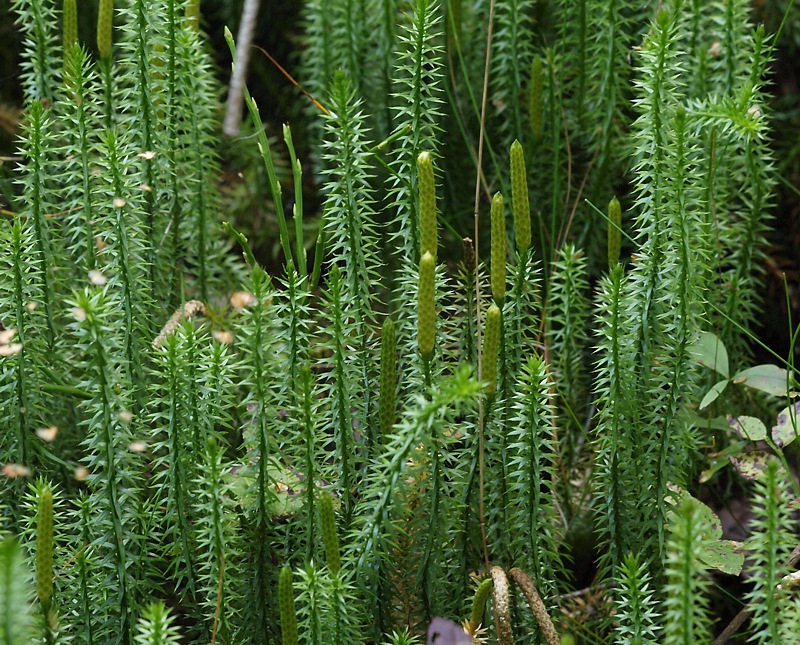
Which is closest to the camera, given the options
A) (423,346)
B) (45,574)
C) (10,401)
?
(45,574)

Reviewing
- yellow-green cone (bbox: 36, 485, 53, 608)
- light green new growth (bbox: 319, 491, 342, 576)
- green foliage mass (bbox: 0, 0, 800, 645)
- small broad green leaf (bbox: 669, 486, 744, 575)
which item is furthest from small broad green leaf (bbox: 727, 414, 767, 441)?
yellow-green cone (bbox: 36, 485, 53, 608)

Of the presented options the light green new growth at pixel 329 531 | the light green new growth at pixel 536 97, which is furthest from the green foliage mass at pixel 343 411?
the light green new growth at pixel 536 97

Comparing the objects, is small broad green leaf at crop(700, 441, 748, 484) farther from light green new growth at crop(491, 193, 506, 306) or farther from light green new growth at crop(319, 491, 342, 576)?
light green new growth at crop(319, 491, 342, 576)

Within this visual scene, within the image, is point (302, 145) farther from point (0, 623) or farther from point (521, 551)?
point (0, 623)

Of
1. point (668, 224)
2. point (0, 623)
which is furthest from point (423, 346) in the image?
point (0, 623)

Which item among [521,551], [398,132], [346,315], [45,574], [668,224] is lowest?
[521,551]

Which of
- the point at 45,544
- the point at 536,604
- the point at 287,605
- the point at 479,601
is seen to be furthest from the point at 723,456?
the point at 45,544
